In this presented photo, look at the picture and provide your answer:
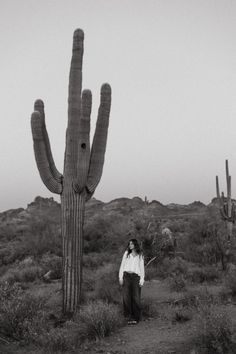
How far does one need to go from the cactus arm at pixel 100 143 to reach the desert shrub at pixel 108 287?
247cm

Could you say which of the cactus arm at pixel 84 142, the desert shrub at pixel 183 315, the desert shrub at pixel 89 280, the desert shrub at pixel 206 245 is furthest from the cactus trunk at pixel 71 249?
the desert shrub at pixel 206 245

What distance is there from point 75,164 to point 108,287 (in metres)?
3.18

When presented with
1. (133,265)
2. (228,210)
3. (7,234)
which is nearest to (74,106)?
(133,265)

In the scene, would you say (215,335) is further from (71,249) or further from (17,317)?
(71,249)

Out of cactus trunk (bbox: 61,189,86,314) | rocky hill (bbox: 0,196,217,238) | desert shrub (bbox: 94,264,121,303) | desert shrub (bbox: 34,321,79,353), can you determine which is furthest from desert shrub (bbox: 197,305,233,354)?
rocky hill (bbox: 0,196,217,238)

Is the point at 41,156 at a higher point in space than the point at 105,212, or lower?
lower

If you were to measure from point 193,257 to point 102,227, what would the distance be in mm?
7504

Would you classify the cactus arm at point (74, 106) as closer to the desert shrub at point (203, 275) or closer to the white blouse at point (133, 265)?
the white blouse at point (133, 265)

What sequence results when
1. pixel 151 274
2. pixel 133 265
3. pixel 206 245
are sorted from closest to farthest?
pixel 133 265, pixel 151 274, pixel 206 245

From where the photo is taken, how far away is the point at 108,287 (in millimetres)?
9859

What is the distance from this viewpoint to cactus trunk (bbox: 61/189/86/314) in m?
8.38

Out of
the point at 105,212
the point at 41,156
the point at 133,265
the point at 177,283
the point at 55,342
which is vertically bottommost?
the point at 55,342

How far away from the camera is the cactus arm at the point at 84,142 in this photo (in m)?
8.57

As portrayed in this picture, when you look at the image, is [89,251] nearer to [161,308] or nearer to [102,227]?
[102,227]
